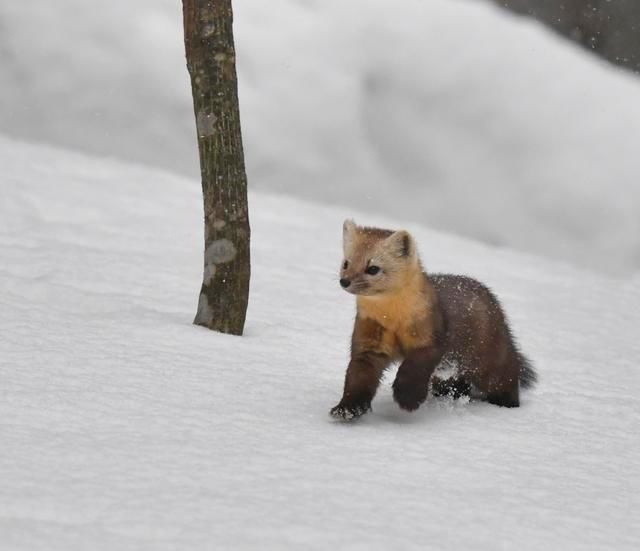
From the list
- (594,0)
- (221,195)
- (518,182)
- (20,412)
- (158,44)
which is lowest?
(20,412)

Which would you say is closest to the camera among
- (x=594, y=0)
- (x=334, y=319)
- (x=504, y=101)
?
(x=334, y=319)

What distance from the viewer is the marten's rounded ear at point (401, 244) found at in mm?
4621

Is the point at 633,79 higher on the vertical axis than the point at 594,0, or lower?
lower

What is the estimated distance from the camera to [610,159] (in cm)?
1325

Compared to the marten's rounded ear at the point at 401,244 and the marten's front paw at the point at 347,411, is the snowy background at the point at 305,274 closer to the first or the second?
the marten's front paw at the point at 347,411

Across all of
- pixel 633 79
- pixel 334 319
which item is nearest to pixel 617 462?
pixel 334 319

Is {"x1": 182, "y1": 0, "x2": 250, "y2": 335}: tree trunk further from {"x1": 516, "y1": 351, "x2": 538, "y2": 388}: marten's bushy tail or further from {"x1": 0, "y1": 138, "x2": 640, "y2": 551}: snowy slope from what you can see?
{"x1": 516, "y1": 351, "x2": 538, "y2": 388}: marten's bushy tail

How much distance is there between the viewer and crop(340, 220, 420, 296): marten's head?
4.50 m

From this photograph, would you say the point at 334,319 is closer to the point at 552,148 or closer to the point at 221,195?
the point at 221,195

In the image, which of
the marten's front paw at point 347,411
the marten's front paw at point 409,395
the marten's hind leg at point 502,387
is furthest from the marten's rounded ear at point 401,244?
the marten's hind leg at point 502,387

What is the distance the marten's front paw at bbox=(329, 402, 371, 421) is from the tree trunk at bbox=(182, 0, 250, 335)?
1.81m

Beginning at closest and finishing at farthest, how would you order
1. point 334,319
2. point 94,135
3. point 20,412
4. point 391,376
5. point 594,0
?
point 20,412 < point 391,376 < point 334,319 < point 94,135 < point 594,0

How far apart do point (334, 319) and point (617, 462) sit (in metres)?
3.31

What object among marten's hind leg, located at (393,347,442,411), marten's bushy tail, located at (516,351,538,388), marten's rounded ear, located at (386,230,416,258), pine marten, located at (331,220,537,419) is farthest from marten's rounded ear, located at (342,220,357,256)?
marten's bushy tail, located at (516,351,538,388)
